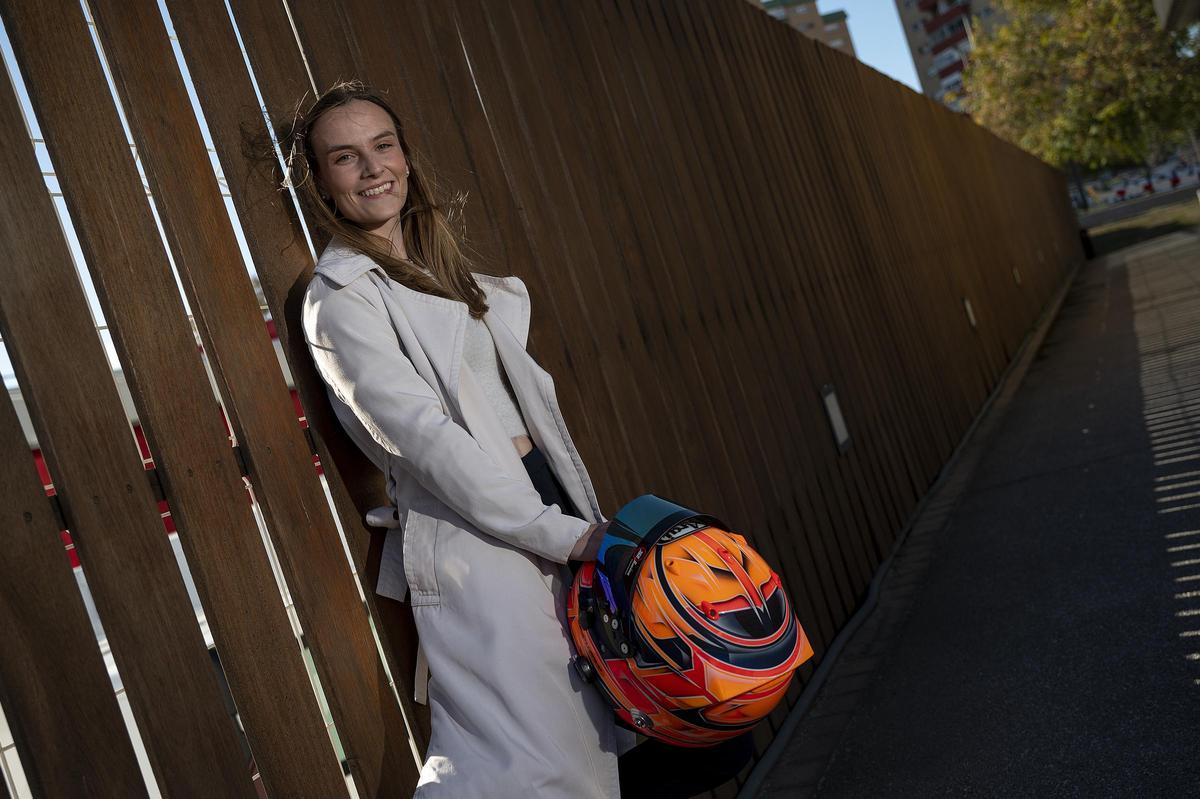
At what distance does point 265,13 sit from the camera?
2.85 meters

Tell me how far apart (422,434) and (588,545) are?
40 centimetres

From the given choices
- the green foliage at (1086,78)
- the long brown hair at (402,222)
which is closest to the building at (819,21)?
the green foliage at (1086,78)

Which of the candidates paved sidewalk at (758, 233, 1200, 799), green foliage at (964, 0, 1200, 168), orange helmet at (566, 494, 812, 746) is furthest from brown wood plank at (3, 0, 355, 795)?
green foliage at (964, 0, 1200, 168)

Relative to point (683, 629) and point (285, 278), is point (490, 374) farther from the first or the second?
point (683, 629)

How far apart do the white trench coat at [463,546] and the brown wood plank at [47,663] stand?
0.60 meters

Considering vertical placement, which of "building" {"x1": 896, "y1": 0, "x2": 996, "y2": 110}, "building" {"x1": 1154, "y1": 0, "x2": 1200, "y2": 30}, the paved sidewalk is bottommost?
the paved sidewalk

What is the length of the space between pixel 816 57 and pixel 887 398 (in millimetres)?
2664

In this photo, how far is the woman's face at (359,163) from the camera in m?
2.60

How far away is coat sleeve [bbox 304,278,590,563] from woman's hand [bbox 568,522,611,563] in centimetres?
1

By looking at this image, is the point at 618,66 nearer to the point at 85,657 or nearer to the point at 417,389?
the point at 417,389

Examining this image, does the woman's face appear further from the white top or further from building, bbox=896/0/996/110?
building, bbox=896/0/996/110

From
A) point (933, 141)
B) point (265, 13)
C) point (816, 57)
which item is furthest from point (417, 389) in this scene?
point (933, 141)

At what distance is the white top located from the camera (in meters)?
2.56

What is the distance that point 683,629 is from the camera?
207 centimetres
